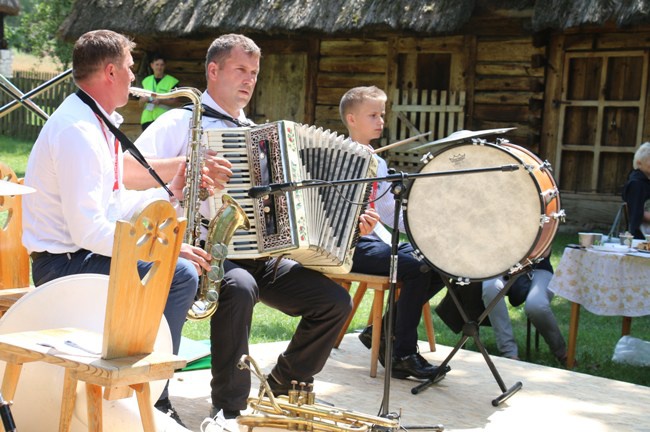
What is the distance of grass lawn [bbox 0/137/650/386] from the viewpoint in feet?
19.4

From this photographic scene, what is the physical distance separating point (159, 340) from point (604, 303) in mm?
3503

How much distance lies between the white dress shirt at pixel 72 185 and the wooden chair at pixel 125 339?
1.52 feet

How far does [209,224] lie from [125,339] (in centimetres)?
108

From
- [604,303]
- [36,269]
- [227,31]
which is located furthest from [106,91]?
[227,31]

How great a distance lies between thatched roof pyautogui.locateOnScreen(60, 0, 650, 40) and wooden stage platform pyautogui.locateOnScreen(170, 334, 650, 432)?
5.74 meters

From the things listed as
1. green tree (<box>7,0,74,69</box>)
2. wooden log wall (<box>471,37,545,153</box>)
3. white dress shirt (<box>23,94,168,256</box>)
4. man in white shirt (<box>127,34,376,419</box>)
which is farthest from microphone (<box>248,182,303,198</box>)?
green tree (<box>7,0,74,69</box>)

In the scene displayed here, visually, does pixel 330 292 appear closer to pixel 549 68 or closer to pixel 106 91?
pixel 106 91

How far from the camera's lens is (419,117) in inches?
481

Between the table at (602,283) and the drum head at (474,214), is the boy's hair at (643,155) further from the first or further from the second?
the drum head at (474,214)

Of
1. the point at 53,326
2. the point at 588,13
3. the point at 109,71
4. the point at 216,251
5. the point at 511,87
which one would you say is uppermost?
the point at 588,13

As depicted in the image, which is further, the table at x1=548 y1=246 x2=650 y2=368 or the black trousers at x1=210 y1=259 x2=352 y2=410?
the table at x1=548 y1=246 x2=650 y2=368

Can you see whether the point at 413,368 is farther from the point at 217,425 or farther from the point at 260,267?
the point at 217,425

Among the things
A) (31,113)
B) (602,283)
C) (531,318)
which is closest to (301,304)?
(531,318)

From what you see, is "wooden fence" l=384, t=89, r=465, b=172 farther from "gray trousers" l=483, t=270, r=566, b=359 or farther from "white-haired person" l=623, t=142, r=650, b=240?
"gray trousers" l=483, t=270, r=566, b=359
